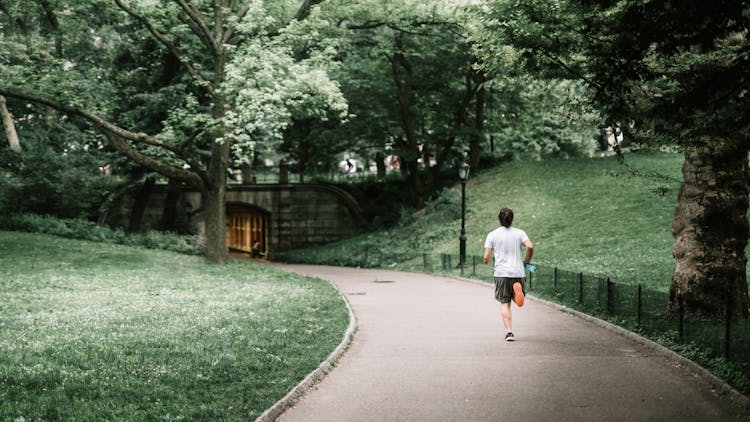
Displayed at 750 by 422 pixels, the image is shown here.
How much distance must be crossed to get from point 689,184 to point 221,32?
1676cm

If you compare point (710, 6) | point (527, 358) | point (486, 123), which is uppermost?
point (486, 123)

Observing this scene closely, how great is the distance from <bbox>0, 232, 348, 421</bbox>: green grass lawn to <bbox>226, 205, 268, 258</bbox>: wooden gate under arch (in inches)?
972

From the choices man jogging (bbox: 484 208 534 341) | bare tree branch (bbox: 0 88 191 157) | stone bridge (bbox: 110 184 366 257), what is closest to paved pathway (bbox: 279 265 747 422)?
man jogging (bbox: 484 208 534 341)

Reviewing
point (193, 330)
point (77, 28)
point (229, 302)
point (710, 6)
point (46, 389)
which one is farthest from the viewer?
point (77, 28)

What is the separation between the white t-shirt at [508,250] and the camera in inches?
420

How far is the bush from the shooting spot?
92.9ft

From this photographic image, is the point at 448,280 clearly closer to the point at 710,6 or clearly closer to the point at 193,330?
the point at 193,330

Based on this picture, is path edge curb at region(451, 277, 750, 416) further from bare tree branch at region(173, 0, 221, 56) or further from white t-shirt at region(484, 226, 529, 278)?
bare tree branch at region(173, 0, 221, 56)

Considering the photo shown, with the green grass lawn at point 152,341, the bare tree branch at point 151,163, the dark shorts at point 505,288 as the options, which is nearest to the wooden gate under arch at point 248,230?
the bare tree branch at point 151,163

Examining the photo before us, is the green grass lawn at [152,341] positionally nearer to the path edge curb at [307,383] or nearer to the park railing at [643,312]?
the path edge curb at [307,383]

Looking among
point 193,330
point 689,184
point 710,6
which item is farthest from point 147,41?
point 710,6

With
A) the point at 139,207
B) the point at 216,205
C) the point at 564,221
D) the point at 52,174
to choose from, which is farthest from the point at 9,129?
the point at 564,221

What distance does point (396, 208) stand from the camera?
39.6 metres

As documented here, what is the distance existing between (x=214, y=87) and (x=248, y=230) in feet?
88.4
